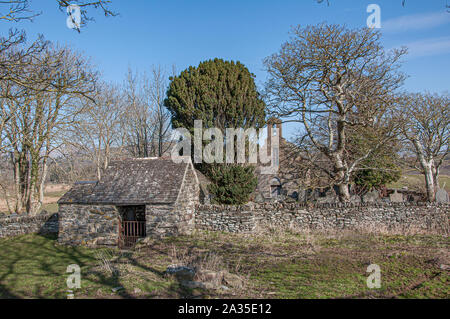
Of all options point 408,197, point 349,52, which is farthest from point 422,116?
point 349,52

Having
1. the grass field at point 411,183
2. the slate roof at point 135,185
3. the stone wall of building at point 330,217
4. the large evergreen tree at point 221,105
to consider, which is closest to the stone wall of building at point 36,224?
the slate roof at point 135,185

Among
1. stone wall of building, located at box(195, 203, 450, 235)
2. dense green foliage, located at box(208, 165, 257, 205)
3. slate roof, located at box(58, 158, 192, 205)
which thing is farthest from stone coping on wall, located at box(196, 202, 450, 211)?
dense green foliage, located at box(208, 165, 257, 205)

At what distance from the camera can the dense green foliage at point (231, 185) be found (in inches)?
717

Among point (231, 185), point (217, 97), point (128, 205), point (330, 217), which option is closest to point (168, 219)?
point (128, 205)

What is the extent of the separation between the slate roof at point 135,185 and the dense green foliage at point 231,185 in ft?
11.2

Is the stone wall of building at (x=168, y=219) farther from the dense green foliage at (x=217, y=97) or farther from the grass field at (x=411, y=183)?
the grass field at (x=411, y=183)

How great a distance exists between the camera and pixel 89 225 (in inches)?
541

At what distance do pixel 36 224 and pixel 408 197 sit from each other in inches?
946

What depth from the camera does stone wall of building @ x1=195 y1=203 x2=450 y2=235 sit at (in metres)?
13.8

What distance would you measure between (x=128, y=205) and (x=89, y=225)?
202cm

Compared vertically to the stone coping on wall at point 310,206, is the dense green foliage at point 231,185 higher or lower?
higher

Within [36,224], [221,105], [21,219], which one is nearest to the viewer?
[21,219]

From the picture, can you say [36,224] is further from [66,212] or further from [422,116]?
[422,116]

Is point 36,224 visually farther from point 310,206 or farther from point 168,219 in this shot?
point 310,206
